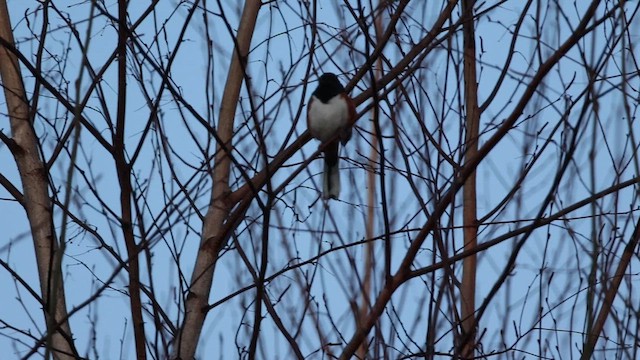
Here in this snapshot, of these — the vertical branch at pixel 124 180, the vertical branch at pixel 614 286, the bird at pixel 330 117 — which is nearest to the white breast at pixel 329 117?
the bird at pixel 330 117

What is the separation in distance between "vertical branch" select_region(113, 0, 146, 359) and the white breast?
95 centimetres

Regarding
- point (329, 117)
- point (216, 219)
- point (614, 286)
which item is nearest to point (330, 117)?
point (329, 117)

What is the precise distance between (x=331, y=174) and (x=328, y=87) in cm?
36

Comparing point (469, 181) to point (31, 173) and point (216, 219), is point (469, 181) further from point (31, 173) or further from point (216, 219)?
point (31, 173)

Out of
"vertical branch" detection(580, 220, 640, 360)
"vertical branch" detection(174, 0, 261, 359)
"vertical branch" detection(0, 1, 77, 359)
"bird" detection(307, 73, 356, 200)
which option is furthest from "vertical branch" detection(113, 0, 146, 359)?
"vertical branch" detection(580, 220, 640, 360)

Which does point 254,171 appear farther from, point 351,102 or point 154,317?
point 154,317

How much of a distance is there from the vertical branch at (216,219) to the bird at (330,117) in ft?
1.10

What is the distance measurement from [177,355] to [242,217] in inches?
24.8

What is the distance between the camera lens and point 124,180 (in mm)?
2672

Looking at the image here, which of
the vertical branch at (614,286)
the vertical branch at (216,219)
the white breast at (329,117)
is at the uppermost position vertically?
the white breast at (329,117)

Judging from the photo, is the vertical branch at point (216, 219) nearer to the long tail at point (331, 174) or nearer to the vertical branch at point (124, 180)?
the vertical branch at point (124, 180)

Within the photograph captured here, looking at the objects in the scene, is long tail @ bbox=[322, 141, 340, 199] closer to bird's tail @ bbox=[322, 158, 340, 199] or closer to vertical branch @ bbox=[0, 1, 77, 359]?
bird's tail @ bbox=[322, 158, 340, 199]

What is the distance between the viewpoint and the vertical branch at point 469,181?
3014 mm

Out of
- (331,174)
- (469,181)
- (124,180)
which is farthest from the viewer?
(331,174)
